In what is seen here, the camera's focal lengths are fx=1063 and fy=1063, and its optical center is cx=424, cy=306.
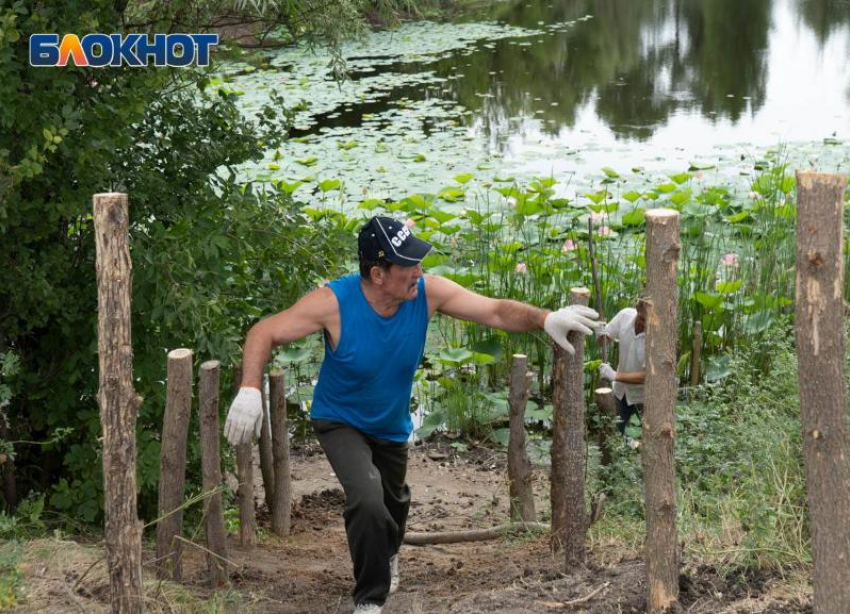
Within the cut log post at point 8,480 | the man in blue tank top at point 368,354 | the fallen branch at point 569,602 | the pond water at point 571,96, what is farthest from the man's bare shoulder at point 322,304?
the pond water at point 571,96

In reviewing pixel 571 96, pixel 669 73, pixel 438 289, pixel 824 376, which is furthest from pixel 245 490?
pixel 669 73

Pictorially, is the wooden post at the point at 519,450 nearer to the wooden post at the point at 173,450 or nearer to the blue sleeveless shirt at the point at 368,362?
the blue sleeveless shirt at the point at 368,362

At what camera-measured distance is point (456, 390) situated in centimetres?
764

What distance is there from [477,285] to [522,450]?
114 inches

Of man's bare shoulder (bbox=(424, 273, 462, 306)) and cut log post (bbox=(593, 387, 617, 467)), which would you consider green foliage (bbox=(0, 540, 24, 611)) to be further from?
cut log post (bbox=(593, 387, 617, 467))

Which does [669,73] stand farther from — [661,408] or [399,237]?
[661,408]

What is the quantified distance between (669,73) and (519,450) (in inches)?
504

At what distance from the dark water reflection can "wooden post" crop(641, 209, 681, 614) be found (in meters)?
9.41

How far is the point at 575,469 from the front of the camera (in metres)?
4.55

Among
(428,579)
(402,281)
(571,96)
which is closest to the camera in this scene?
(402,281)

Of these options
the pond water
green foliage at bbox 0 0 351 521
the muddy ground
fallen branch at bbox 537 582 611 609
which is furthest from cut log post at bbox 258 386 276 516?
the pond water

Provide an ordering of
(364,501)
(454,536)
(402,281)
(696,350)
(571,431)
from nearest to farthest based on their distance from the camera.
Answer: (364,501) → (402,281) → (571,431) → (454,536) → (696,350)

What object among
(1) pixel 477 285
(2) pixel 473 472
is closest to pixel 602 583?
(2) pixel 473 472

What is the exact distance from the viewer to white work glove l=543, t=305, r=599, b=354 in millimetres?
4324
